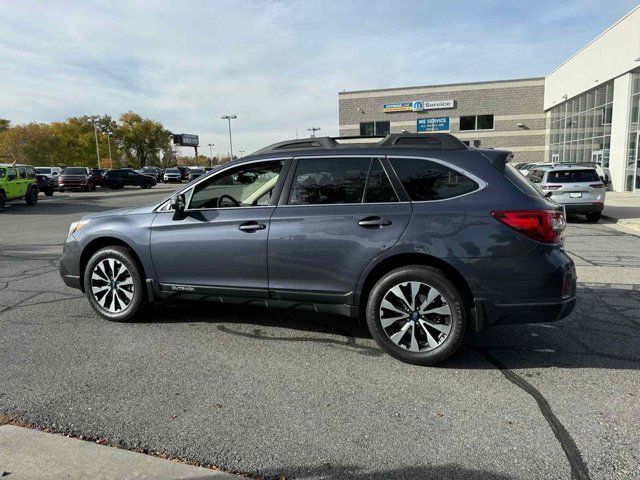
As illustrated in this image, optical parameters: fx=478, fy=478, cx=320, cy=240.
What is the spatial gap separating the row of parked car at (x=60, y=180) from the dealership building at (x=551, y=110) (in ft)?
55.6

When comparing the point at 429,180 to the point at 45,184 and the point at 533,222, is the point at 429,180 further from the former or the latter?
the point at 45,184

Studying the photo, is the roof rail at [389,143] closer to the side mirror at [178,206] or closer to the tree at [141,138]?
the side mirror at [178,206]

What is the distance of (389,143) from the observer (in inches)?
168

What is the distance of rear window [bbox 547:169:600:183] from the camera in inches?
521

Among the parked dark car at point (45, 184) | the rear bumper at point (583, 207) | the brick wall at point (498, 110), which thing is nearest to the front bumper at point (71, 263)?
the rear bumper at point (583, 207)

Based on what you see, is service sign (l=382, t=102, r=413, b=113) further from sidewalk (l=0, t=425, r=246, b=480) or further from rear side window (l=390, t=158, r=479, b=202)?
sidewalk (l=0, t=425, r=246, b=480)

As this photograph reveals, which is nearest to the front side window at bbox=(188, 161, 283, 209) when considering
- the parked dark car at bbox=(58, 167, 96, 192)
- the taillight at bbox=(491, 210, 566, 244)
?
the taillight at bbox=(491, 210, 566, 244)

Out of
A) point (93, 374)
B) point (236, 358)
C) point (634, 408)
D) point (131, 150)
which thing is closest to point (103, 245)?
point (93, 374)

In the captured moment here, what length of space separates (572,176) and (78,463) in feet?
45.8

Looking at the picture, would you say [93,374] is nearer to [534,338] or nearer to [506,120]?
[534,338]

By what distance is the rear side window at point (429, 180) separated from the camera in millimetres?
3879

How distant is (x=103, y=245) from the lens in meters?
5.11

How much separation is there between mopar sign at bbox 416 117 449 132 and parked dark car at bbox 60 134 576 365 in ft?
120

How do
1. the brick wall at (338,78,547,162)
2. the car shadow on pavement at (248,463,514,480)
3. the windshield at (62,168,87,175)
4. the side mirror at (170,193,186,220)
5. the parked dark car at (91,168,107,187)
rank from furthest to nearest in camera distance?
the parked dark car at (91,168,107,187), the brick wall at (338,78,547,162), the windshield at (62,168,87,175), the side mirror at (170,193,186,220), the car shadow on pavement at (248,463,514,480)
